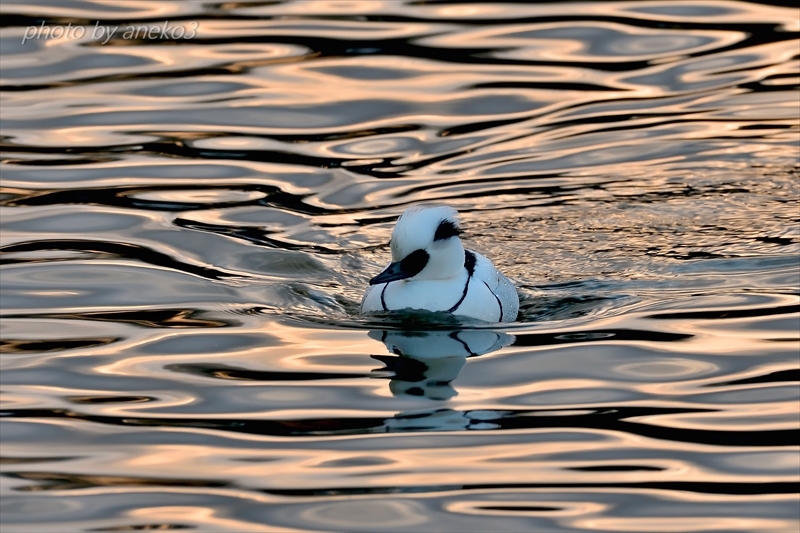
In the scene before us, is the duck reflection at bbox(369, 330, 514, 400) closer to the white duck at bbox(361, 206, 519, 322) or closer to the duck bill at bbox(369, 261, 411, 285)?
the white duck at bbox(361, 206, 519, 322)

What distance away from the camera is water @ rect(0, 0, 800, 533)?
6598mm

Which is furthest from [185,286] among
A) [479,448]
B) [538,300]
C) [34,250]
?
[479,448]

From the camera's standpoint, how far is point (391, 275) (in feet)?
28.9

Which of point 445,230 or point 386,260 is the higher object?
point 445,230

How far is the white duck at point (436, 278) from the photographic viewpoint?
898 centimetres

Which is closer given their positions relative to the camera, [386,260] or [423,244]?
[423,244]

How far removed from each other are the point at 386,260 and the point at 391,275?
1.97 metres

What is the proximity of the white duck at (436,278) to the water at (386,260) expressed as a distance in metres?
0.19

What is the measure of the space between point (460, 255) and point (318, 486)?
3.22 metres
